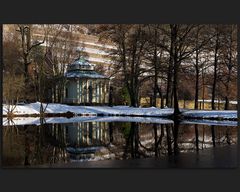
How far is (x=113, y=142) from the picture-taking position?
8.05 metres

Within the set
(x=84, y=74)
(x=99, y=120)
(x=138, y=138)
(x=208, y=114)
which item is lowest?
(x=138, y=138)

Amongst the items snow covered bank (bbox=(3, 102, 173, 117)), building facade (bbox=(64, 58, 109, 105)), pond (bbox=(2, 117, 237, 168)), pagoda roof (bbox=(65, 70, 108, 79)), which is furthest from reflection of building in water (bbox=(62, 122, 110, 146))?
pagoda roof (bbox=(65, 70, 108, 79))

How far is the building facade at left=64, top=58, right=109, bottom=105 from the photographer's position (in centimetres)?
816

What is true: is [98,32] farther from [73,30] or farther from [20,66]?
[20,66]

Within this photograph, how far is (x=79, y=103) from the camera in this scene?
8.28 meters

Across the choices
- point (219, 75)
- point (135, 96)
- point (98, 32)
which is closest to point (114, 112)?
point (135, 96)

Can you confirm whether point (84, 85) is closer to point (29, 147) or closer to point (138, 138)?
point (138, 138)

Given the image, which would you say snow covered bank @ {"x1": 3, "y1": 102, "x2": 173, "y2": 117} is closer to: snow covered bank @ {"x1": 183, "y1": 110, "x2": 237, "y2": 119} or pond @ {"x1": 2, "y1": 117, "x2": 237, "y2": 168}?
pond @ {"x1": 2, "y1": 117, "x2": 237, "y2": 168}

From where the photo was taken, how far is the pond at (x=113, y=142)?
312 inches

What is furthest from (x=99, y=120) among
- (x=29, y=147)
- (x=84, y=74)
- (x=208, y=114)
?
(x=208, y=114)

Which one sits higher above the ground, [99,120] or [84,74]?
[84,74]

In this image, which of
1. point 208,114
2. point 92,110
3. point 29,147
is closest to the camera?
point 29,147

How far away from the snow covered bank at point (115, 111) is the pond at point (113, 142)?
12 centimetres

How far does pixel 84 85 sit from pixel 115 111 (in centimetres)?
72
